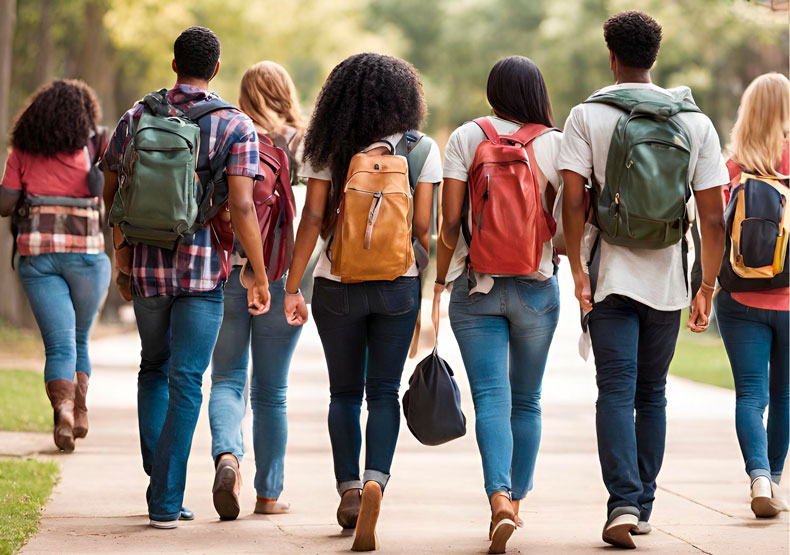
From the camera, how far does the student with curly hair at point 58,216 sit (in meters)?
8.03

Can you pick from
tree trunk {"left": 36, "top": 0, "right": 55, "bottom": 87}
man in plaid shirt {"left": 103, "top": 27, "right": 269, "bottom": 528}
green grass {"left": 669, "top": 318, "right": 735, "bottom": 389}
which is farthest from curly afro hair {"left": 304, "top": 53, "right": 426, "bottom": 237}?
tree trunk {"left": 36, "top": 0, "right": 55, "bottom": 87}

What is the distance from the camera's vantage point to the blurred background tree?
73.1ft

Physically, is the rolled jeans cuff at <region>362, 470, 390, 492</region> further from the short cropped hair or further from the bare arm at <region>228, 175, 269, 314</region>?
the short cropped hair

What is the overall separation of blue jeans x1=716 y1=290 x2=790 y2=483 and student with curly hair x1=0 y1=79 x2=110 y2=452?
378 centimetres

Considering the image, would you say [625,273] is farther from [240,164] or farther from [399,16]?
[399,16]

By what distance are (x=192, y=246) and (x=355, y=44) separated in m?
27.8

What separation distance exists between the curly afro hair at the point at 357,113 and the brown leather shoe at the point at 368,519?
1158 mm

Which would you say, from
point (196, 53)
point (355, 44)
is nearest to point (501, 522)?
point (196, 53)

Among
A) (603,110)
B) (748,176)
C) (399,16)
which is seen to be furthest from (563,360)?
(399,16)

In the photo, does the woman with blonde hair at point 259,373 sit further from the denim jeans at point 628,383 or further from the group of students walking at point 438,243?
the denim jeans at point 628,383

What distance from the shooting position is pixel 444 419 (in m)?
5.85

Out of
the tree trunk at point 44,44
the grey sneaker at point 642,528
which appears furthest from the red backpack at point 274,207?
the tree trunk at point 44,44

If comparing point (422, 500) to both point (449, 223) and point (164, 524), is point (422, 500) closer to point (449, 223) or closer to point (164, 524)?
point (164, 524)

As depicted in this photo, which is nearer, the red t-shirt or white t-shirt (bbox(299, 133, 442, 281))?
white t-shirt (bbox(299, 133, 442, 281))
